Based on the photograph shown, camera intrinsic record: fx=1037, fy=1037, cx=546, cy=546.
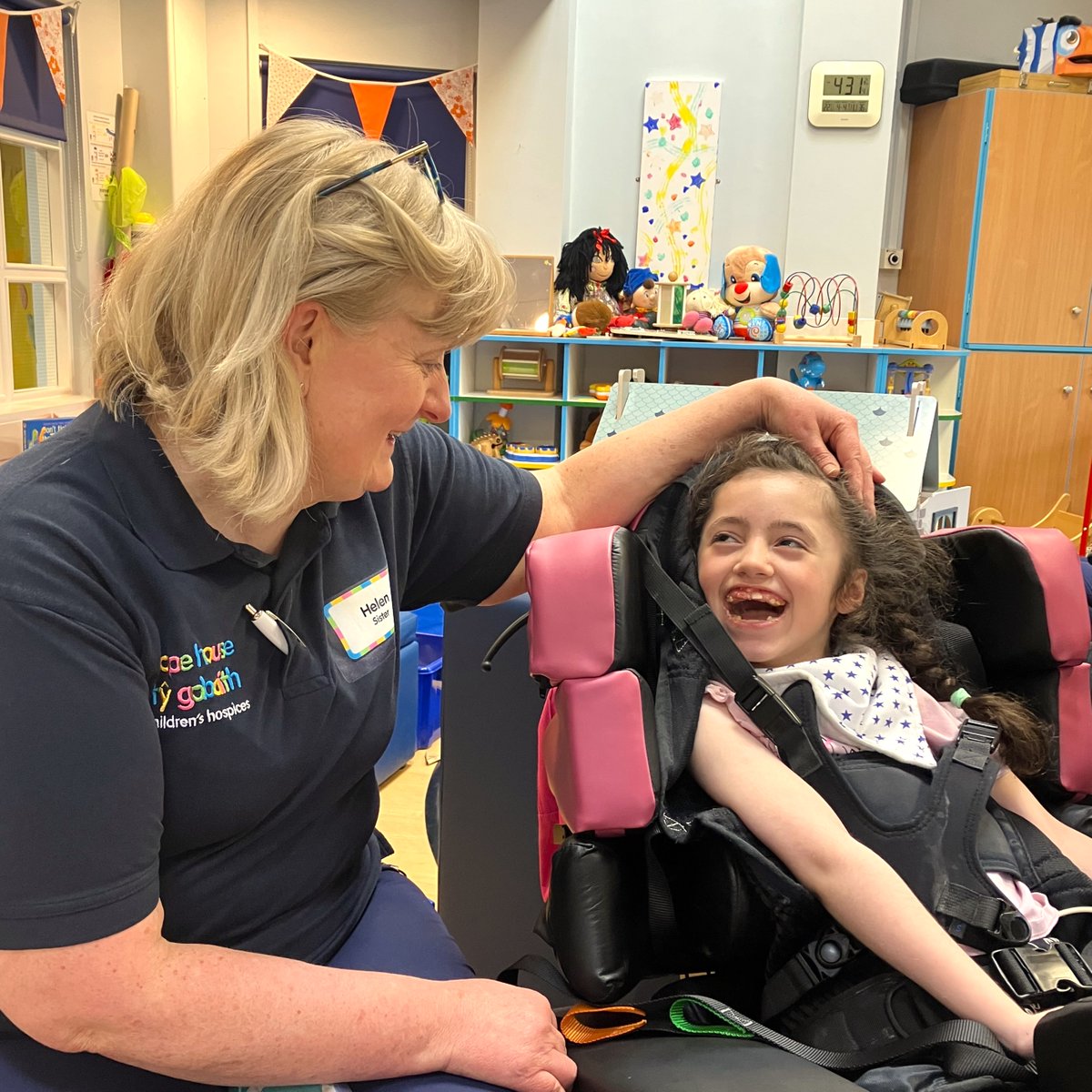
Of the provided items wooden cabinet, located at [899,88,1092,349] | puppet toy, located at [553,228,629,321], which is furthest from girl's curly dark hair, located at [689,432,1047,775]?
wooden cabinet, located at [899,88,1092,349]

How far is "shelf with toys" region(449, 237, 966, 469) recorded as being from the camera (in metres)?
4.29

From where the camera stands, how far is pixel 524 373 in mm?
4484

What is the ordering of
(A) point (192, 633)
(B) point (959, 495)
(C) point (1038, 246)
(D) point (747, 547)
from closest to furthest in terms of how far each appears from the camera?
(A) point (192, 633) → (D) point (747, 547) → (B) point (959, 495) → (C) point (1038, 246)

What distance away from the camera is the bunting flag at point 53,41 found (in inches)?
154

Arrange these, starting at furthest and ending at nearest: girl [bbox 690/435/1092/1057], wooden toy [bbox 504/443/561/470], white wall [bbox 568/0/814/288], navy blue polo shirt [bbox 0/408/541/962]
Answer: white wall [bbox 568/0/814/288] < wooden toy [bbox 504/443/561/470] < girl [bbox 690/435/1092/1057] < navy blue polo shirt [bbox 0/408/541/962]

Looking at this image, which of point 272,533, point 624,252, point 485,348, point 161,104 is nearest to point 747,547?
point 272,533

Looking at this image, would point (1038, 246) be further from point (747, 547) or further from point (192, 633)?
point (192, 633)

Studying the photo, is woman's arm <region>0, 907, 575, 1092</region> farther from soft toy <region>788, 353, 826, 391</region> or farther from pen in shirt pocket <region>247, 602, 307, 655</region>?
soft toy <region>788, 353, 826, 391</region>

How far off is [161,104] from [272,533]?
14.0 feet

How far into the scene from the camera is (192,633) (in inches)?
38.4

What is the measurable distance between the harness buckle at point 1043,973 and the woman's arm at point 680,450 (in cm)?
59

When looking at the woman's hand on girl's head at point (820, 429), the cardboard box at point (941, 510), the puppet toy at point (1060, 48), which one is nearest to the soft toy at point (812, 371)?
the puppet toy at point (1060, 48)

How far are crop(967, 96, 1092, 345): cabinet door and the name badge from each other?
437 centimetres

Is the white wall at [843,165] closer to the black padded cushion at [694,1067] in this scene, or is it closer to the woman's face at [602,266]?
the woman's face at [602,266]
